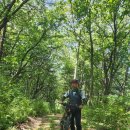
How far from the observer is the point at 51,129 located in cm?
1288

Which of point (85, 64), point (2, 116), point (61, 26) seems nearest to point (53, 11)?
point (61, 26)

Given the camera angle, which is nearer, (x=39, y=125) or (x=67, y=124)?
(x=67, y=124)

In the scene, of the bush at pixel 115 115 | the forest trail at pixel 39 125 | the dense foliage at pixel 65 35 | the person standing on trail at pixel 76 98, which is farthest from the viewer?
the dense foliage at pixel 65 35

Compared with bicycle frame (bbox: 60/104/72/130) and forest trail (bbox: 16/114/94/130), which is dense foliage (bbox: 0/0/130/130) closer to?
forest trail (bbox: 16/114/94/130)

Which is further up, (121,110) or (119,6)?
(119,6)

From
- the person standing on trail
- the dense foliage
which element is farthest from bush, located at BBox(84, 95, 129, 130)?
the person standing on trail

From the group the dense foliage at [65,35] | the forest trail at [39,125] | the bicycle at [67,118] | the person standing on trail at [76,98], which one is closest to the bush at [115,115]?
the dense foliage at [65,35]

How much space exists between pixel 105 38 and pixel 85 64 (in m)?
18.9

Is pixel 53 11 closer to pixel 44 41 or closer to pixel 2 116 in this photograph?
pixel 44 41

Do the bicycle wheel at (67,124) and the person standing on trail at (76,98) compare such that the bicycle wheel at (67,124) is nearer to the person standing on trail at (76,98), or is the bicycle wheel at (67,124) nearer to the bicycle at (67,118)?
the bicycle at (67,118)

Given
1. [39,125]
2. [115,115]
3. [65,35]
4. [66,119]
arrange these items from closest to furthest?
[66,119], [115,115], [39,125], [65,35]

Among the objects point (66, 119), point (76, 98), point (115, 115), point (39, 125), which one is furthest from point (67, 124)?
point (39, 125)

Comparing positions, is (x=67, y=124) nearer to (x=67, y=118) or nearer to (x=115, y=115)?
(x=67, y=118)

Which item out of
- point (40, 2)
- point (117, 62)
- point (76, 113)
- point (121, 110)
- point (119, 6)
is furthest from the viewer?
point (117, 62)
